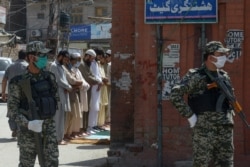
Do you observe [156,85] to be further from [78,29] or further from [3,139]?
[78,29]

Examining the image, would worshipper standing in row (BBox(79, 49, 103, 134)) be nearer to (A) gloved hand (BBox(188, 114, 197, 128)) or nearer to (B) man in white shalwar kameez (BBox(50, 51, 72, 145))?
(B) man in white shalwar kameez (BBox(50, 51, 72, 145))

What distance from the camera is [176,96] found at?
6.02 m

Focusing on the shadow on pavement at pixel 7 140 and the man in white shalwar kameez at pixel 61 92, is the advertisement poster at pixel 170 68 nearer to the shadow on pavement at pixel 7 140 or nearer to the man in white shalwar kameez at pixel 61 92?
the man in white shalwar kameez at pixel 61 92

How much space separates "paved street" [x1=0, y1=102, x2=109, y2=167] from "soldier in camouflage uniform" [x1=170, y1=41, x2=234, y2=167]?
3.05m

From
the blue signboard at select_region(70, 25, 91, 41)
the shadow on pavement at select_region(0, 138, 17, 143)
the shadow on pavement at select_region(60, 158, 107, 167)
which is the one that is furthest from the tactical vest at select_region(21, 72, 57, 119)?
the blue signboard at select_region(70, 25, 91, 41)

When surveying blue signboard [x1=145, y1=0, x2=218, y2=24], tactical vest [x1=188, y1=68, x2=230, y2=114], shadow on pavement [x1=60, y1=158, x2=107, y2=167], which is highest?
blue signboard [x1=145, y1=0, x2=218, y2=24]

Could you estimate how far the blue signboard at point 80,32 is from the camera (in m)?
43.3

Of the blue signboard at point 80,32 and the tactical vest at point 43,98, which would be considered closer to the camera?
the tactical vest at point 43,98

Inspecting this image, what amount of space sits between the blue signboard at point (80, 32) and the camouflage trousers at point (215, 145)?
37246mm

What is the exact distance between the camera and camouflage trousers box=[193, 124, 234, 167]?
5.98m

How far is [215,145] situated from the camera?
6.01 meters

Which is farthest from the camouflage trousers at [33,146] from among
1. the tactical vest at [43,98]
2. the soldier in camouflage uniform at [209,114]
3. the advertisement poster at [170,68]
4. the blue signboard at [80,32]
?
the blue signboard at [80,32]

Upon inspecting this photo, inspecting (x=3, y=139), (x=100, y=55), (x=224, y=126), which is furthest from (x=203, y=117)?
(x=100, y=55)

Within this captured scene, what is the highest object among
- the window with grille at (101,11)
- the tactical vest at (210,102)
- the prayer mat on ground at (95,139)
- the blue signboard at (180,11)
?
the window with grille at (101,11)
